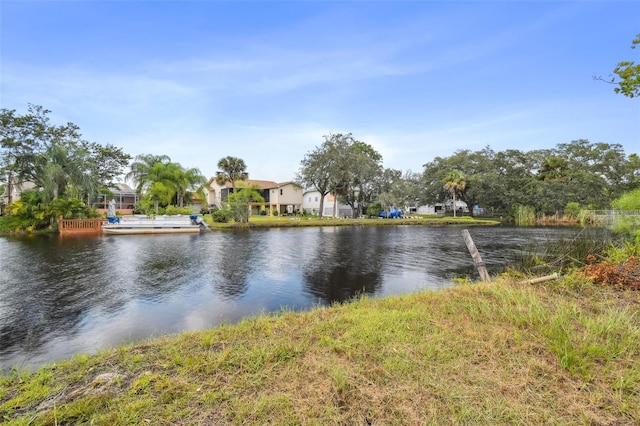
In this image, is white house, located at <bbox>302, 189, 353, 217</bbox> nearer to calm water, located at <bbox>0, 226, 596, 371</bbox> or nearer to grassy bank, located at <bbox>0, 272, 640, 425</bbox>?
calm water, located at <bbox>0, 226, 596, 371</bbox>

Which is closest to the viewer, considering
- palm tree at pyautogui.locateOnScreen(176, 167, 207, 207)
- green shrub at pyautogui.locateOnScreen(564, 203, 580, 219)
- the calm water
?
the calm water

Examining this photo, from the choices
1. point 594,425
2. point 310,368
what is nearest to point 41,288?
point 310,368

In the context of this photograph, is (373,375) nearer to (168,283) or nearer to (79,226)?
(168,283)

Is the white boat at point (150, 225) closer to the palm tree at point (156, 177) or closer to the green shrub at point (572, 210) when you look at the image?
the palm tree at point (156, 177)

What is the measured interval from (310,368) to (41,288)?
1009 cm

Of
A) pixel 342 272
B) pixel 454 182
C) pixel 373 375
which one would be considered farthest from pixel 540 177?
pixel 373 375

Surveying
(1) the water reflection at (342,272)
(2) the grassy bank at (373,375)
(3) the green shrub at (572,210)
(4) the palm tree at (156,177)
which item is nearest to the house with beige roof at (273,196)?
(4) the palm tree at (156,177)

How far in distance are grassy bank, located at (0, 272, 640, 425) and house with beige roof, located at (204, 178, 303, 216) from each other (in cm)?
4506

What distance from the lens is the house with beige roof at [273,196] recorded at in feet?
163

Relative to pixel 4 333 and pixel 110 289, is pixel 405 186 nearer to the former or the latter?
pixel 110 289

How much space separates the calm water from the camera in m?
6.38

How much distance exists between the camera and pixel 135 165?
1378 inches

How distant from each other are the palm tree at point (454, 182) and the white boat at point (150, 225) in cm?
3463

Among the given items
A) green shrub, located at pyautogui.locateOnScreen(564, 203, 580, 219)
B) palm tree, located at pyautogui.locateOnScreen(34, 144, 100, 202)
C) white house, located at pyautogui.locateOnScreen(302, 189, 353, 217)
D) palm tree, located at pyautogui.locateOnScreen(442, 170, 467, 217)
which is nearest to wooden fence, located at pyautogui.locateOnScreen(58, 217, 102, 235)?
palm tree, located at pyautogui.locateOnScreen(34, 144, 100, 202)
